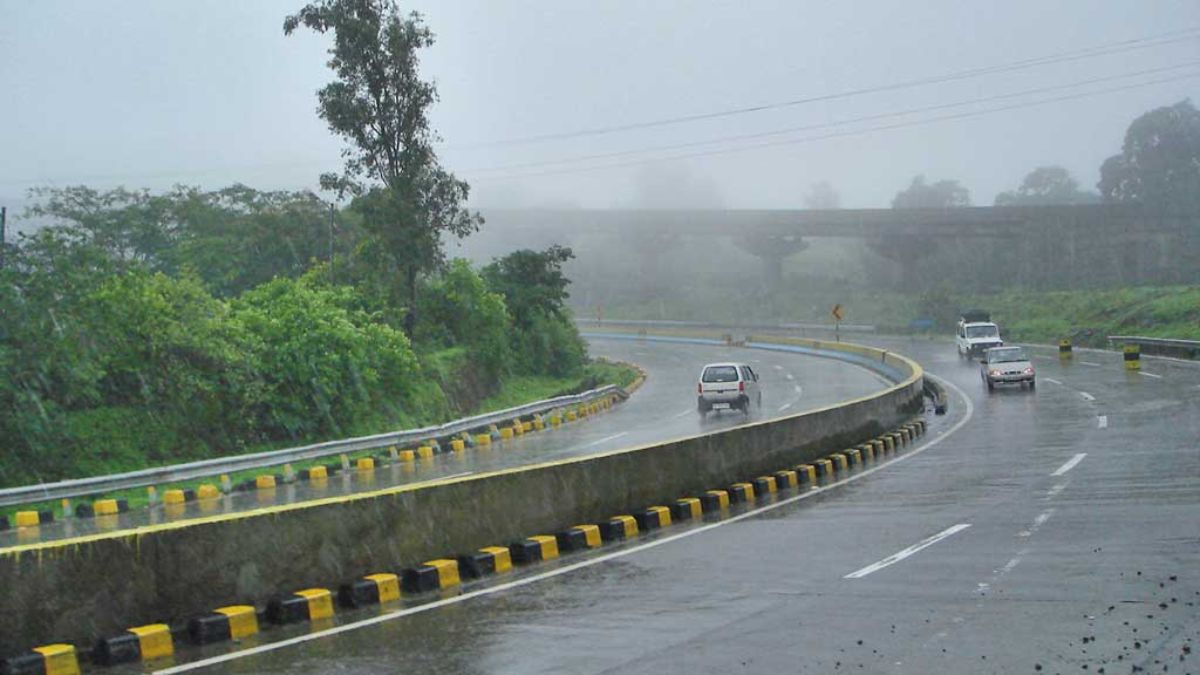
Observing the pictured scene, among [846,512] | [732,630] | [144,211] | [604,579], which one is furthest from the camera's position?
[144,211]

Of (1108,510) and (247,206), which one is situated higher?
(247,206)

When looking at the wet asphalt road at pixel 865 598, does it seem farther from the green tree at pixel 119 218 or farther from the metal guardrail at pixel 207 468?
the green tree at pixel 119 218

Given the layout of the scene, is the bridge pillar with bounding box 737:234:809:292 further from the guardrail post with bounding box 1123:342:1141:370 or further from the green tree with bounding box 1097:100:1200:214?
the guardrail post with bounding box 1123:342:1141:370

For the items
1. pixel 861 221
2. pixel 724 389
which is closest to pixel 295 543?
pixel 724 389

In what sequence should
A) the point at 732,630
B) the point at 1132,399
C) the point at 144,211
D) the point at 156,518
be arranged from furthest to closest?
the point at 144,211 → the point at 1132,399 → the point at 156,518 → the point at 732,630

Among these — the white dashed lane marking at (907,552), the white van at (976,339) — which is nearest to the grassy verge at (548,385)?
the white van at (976,339)

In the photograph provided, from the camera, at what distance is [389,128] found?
160ft

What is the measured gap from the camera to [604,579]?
12609 millimetres

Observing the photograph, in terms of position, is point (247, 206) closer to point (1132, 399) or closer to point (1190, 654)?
point (1132, 399)

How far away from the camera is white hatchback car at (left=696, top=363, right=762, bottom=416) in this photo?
42750mm

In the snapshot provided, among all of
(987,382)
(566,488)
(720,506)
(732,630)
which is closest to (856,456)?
(720,506)

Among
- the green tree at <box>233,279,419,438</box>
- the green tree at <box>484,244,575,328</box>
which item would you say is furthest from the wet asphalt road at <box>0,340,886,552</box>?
the green tree at <box>484,244,575,328</box>

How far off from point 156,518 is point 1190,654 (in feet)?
59.0

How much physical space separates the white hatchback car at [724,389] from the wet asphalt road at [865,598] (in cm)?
2205
